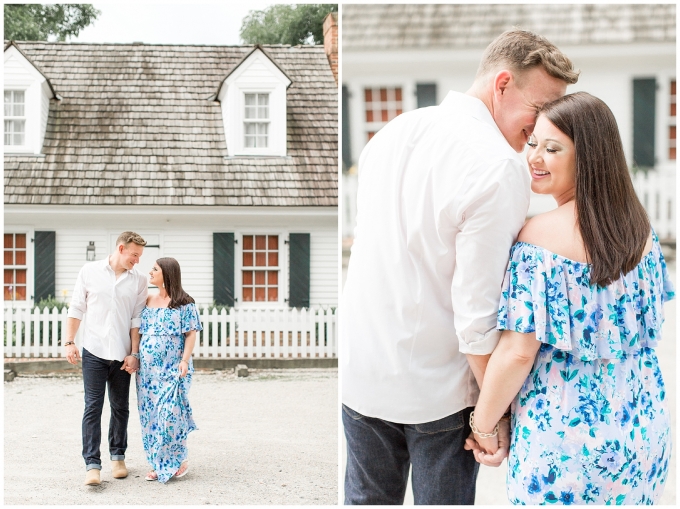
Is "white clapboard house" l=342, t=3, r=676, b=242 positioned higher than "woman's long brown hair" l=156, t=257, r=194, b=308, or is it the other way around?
"white clapboard house" l=342, t=3, r=676, b=242

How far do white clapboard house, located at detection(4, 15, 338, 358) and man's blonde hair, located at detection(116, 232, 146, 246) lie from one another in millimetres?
34

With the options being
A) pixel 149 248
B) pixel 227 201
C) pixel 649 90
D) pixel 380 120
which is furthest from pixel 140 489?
pixel 649 90

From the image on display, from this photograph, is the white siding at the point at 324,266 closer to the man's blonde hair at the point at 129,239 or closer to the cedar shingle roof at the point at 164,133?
the cedar shingle roof at the point at 164,133

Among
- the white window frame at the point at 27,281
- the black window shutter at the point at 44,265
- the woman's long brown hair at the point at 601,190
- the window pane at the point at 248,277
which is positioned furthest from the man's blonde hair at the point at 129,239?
the woman's long brown hair at the point at 601,190

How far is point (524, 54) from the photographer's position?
4.89ft

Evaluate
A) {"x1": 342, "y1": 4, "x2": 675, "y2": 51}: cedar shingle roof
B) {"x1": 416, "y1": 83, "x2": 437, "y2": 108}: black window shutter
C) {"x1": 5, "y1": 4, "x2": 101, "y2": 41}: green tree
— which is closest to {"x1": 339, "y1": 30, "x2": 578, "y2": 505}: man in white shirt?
{"x1": 342, "y1": 4, "x2": 675, "y2": 51}: cedar shingle roof

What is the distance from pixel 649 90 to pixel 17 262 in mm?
4402

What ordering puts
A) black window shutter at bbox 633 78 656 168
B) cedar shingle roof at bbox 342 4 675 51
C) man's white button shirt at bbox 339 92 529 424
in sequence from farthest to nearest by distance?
black window shutter at bbox 633 78 656 168, cedar shingle roof at bbox 342 4 675 51, man's white button shirt at bbox 339 92 529 424

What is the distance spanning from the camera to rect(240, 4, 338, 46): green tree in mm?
2736

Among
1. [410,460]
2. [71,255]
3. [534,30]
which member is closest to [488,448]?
[410,460]

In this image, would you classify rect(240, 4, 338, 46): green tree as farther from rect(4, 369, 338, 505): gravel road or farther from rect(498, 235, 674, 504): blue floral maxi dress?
rect(498, 235, 674, 504): blue floral maxi dress

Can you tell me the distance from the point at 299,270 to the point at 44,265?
38.7 inches

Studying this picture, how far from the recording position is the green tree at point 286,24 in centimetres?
274

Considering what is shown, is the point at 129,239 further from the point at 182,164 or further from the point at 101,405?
the point at 101,405
